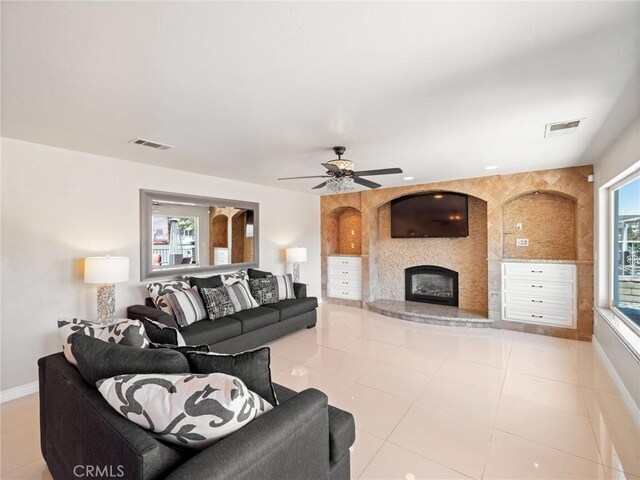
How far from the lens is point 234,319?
3756 millimetres

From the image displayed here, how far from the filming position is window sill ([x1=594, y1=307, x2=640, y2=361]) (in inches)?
100

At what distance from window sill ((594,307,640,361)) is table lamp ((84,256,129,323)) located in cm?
473

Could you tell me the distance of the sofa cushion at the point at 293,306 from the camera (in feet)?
14.2

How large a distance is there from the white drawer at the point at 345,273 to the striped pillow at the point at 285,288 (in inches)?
74.3

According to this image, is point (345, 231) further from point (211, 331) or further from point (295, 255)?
point (211, 331)

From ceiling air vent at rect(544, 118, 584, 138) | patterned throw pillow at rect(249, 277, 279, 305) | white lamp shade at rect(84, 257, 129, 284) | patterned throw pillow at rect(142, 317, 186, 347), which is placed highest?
ceiling air vent at rect(544, 118, 584, 138)

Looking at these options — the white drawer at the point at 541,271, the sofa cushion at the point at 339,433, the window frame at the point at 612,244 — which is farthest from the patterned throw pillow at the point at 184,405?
the white drawer at the point at 541,271

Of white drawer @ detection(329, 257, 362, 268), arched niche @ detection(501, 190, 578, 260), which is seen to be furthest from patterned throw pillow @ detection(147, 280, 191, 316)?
arched niche @ detection(501, 190, 578, 260)

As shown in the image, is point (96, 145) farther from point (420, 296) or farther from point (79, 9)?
point (420, 296)

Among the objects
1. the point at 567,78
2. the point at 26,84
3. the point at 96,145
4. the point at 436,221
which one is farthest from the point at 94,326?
the point at 436,221

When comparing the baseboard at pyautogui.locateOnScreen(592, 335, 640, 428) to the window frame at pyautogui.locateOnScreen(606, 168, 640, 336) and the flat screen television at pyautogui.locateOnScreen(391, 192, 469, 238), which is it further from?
the flat screen television at pyautogui.locateOnScreen(391, 192, 469, 238)

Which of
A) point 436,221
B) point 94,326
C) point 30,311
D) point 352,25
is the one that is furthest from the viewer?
point 436,221

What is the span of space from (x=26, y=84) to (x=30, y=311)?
2243 mm

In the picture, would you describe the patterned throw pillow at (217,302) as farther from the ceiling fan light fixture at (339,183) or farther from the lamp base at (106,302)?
the ceiling fan light fixture at (339,183)
